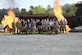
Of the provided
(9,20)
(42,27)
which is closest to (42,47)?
(42,27)

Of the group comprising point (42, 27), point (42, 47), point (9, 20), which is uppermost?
point (9, 20)

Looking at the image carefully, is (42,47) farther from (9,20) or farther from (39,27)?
(9,20)

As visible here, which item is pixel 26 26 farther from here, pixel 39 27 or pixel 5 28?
pixel 5 28

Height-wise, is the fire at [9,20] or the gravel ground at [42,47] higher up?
the fire at [9,20]

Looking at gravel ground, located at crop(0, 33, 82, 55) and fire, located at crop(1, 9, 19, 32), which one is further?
fire, located at crop(1, 9, 19, 32)

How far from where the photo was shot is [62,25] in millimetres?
33531

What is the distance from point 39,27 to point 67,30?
149 inches

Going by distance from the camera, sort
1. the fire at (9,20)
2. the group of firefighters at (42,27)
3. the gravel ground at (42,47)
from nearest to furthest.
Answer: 1. the gravel ground at (42,47)
2. the group of firefighters at (42,27)
3. the fire at (9,20)

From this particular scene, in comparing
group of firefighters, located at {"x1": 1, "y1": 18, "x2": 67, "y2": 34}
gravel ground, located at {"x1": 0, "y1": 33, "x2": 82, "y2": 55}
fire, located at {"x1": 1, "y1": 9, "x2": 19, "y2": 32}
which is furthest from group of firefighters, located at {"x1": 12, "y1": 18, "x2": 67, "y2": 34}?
gravel ground, located at {"x1": 0, "y1": 33, "x2": 82, "y2": 55}

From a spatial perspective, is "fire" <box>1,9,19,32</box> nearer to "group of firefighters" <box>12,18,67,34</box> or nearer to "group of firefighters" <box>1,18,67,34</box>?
"group of firefighters" <box>1,18,67,34</box>

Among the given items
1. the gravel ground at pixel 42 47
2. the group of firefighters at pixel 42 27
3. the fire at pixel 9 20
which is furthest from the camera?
the fire at pixel 9 20

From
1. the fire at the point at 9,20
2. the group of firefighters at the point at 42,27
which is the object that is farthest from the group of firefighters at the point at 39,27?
the fire at the point at 9,20

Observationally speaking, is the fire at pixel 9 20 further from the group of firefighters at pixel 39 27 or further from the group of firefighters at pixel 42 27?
the group of firefighters at pixel 42 27

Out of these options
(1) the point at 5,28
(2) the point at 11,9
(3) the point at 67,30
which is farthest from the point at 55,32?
(2) the point at 11,9
